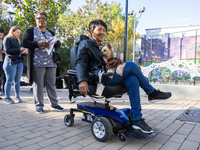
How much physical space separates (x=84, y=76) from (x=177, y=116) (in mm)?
2488

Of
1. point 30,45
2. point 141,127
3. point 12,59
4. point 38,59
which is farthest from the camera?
point 12,59

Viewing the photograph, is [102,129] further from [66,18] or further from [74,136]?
[66,18]

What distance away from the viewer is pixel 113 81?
222 centimetres

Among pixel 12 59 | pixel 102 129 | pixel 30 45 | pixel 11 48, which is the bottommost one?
pixel 102 129

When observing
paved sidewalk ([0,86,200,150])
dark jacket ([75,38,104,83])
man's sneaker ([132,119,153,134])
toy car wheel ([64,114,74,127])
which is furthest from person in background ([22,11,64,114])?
man's sneaker ([132,119,153,134])

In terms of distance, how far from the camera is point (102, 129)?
2.13 metres

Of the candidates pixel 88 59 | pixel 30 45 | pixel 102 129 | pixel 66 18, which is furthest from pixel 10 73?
pixel 66 18

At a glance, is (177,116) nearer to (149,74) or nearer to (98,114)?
(98,114)

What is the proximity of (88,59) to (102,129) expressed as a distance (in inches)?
42.3

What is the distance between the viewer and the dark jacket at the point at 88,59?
2.27 meters

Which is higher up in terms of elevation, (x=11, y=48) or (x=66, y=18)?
(x=66, y=18)

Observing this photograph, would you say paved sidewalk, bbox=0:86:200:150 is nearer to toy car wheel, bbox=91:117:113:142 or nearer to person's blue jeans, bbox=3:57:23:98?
toy car wheel, bbox=91:117:113:142

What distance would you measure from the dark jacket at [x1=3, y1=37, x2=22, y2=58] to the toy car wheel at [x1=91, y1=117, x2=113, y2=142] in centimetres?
362

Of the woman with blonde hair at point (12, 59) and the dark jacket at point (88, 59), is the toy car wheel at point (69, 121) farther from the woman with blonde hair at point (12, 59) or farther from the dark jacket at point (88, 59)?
the woman with blonde hair at point (12, 59)
